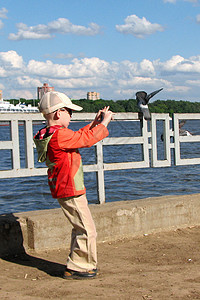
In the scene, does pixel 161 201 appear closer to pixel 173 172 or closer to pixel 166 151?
pixel 166 151

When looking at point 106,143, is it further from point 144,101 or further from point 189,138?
point 189,138

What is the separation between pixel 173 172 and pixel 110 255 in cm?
1134

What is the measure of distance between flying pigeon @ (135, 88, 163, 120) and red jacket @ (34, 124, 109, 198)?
147 centimetres

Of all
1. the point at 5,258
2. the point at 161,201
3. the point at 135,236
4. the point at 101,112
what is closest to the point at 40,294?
the point at 5,258

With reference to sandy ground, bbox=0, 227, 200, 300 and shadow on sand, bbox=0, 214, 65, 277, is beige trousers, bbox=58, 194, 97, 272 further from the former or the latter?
shadow on sand, bbox=0, 214, 65, 277

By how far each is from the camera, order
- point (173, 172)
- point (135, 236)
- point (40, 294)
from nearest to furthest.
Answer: point (40, 294) < point (135, 236) < point (173, 172)

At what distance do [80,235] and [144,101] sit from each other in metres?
1.98

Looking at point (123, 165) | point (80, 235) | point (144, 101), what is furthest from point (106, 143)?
point (80, 235)

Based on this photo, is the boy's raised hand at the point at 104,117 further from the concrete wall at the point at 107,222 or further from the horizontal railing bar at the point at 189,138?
the horizontal railing bar at the point at 189,138

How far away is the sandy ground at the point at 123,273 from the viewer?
3359 millimetres

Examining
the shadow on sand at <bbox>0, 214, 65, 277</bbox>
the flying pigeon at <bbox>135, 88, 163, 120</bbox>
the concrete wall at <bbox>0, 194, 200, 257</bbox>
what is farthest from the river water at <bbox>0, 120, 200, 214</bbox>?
the shadow on sand at <bbox>0, 214, 65, 277</bbox>

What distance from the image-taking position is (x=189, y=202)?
18.2 ft

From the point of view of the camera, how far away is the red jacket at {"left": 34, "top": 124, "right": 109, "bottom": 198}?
11.6 ft

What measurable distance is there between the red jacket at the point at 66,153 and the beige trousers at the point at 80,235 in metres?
0.10
